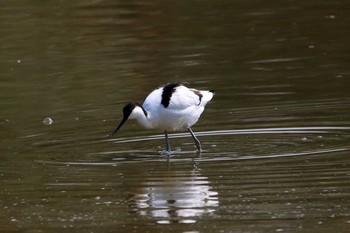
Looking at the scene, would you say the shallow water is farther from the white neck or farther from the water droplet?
the white neck

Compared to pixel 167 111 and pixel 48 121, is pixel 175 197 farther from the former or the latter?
pixel 48 121

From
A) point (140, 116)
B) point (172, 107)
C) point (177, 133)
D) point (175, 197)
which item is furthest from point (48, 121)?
point (175, 197)

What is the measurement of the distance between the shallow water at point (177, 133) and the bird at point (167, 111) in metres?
0.28

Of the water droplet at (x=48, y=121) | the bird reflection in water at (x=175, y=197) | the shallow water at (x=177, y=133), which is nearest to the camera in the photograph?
the bird reflection in water at (x=175, y=197)

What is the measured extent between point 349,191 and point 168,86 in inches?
135

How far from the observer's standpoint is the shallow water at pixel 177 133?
10008 millimetres

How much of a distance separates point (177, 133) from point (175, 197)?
12.6ft

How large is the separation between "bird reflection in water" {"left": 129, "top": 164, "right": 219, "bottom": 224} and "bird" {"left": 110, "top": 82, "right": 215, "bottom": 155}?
1276 mm

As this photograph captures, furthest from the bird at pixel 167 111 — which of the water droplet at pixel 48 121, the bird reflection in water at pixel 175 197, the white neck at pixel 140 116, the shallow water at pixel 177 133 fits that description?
the water droplet at pixel 48 121

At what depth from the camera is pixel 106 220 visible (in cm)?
976

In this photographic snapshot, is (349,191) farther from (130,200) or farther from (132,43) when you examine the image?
(132,43)

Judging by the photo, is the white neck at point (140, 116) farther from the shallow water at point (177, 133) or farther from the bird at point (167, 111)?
the shallow water at point (177, 133)

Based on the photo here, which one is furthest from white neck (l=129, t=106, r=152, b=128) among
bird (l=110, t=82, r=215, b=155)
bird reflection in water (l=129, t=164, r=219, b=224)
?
bird reflection in water (l=129, t=164, r=219, b=224)

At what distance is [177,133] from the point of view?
47.2 ft
